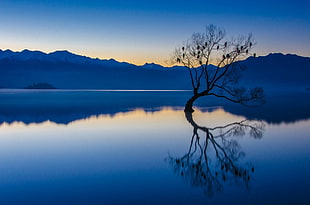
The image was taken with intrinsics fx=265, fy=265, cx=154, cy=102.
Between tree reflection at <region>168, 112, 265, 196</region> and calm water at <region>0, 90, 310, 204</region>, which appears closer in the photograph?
calm water at <region>0, 90, 310, 204</region>

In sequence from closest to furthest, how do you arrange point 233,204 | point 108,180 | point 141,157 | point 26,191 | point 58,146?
point 233,204 < point 26,191 < point 108,180 < point 141,157 < point 58,146

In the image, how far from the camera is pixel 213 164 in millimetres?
6883

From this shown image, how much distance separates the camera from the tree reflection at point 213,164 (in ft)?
18.6

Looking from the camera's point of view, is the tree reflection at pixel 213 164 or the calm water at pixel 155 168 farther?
the tree reflection at pixel 213 164

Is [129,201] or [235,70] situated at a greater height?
[235,70]

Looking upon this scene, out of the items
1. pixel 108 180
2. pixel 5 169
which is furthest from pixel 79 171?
pixel 5 169

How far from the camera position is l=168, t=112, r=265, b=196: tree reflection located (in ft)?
18.6

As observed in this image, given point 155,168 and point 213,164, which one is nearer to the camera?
point 155,168

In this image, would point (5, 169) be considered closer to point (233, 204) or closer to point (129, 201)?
point (129, 201)

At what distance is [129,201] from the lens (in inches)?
187

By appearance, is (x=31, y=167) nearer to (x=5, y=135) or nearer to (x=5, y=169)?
(x=5, y=169)

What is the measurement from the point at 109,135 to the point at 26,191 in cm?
621

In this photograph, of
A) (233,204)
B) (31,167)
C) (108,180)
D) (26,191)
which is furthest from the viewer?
(31,167)

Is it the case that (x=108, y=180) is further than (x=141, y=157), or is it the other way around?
(x=141, y=157)
